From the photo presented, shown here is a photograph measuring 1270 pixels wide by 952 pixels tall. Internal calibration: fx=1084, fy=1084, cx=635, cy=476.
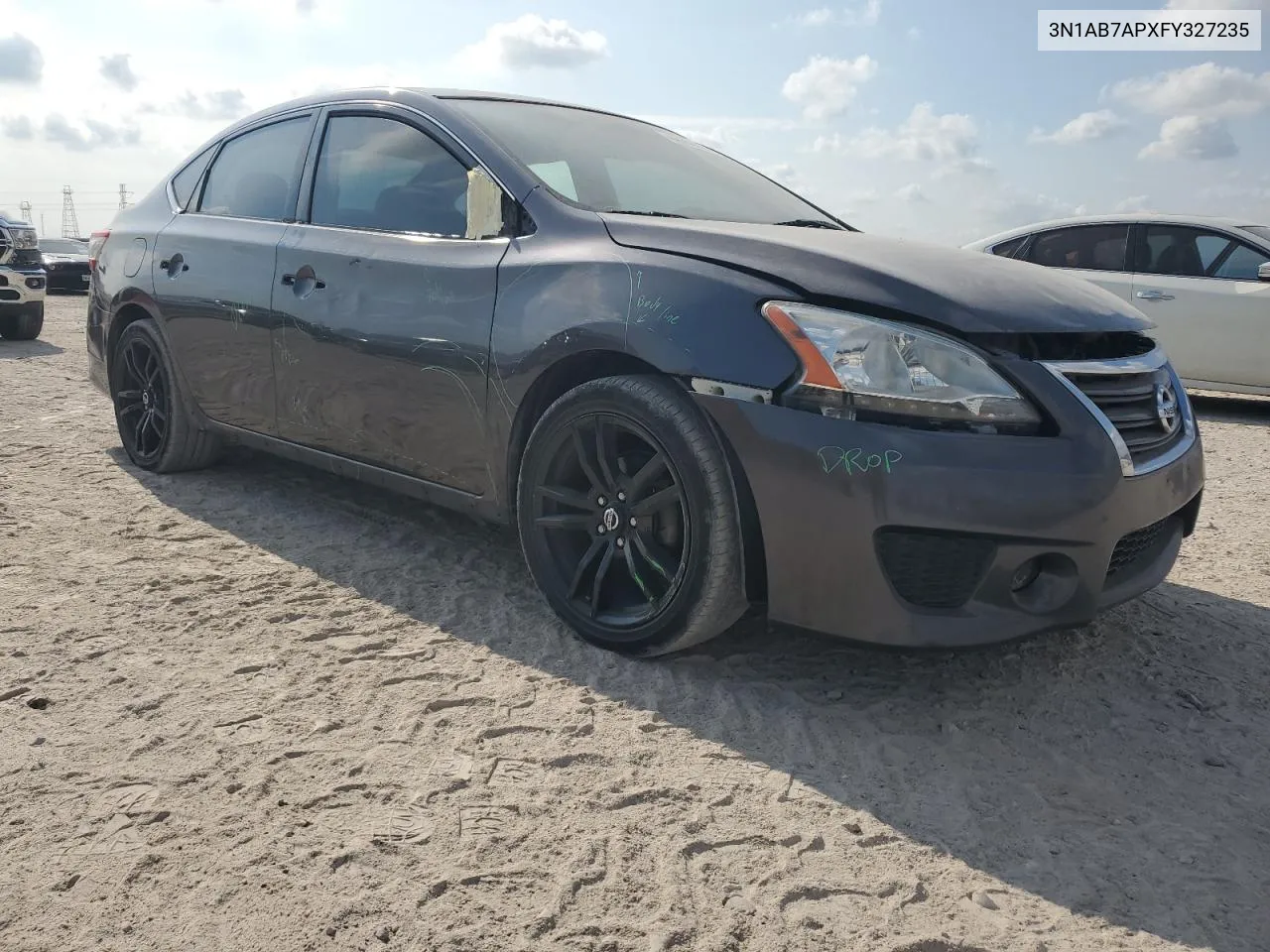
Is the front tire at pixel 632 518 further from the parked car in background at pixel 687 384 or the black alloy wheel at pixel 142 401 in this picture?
the black alloy wheel at pixel 142 401

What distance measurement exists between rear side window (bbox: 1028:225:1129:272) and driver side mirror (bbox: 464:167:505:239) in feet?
19.7

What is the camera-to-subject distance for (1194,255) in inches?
313

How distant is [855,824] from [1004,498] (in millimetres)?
799

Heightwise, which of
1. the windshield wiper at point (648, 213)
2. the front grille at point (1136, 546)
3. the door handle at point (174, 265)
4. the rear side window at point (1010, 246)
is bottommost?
the front grille at point (1136, 546)

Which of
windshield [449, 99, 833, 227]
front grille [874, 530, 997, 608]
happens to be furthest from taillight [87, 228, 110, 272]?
front grille [874, 530, 997, 608]

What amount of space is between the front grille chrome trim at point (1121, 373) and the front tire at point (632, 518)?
2.78 feet

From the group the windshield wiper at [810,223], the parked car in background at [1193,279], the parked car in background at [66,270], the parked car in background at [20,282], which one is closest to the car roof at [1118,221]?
the parked car in background at [1193,279]

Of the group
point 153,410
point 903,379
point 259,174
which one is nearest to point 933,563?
point 903,379

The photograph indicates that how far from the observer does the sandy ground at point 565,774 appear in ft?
6.32

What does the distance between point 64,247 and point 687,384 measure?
21119mm

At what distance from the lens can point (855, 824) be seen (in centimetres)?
224

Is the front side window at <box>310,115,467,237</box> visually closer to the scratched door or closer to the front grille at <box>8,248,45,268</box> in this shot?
the scratched door

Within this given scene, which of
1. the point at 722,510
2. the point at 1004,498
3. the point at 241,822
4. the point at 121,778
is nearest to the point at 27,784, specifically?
the point at 121,778

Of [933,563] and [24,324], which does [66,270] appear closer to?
[24,324]
